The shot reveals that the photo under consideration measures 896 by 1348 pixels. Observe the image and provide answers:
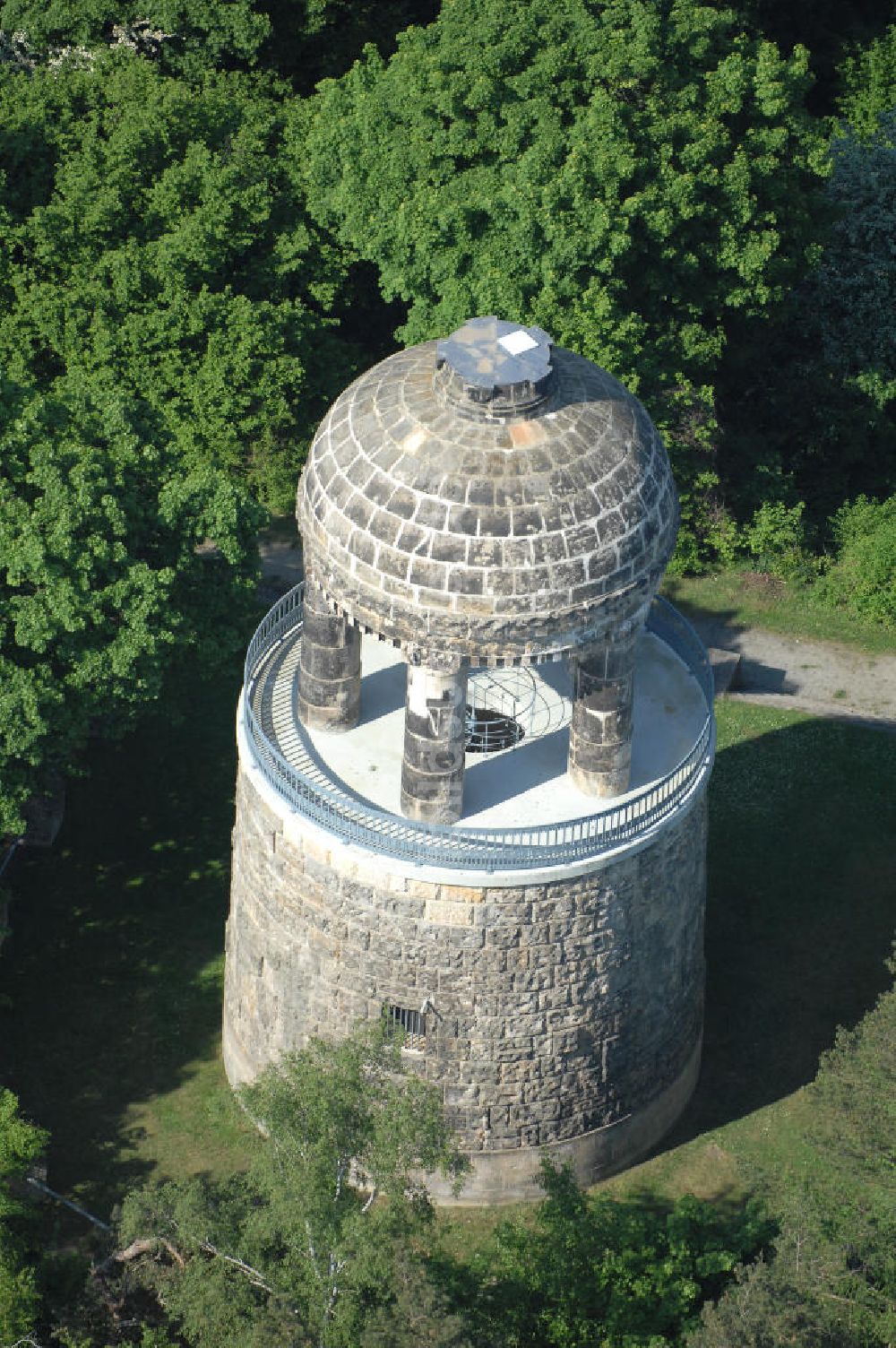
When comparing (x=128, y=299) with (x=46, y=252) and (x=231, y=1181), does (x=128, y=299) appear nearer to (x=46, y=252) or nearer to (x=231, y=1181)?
(x=46, y=252)

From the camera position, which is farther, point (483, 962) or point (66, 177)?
point (66, 177)

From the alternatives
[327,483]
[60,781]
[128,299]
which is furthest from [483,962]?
[128,299]

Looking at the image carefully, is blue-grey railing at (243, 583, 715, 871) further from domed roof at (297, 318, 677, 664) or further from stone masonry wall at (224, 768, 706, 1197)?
domed roof at (297, 318, 677, 664)

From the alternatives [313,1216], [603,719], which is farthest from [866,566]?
[313,1216]

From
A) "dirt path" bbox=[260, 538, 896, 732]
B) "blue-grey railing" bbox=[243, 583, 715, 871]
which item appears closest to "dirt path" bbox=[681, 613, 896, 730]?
"dirt path" bbox=[260, 538, 896, 732]

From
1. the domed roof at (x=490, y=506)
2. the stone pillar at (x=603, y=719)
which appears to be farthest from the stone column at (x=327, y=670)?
the stone pillar at (x=603, y=719)

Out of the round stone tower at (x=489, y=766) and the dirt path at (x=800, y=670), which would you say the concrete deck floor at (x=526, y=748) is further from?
the dirt path at (x=800, y=670)
